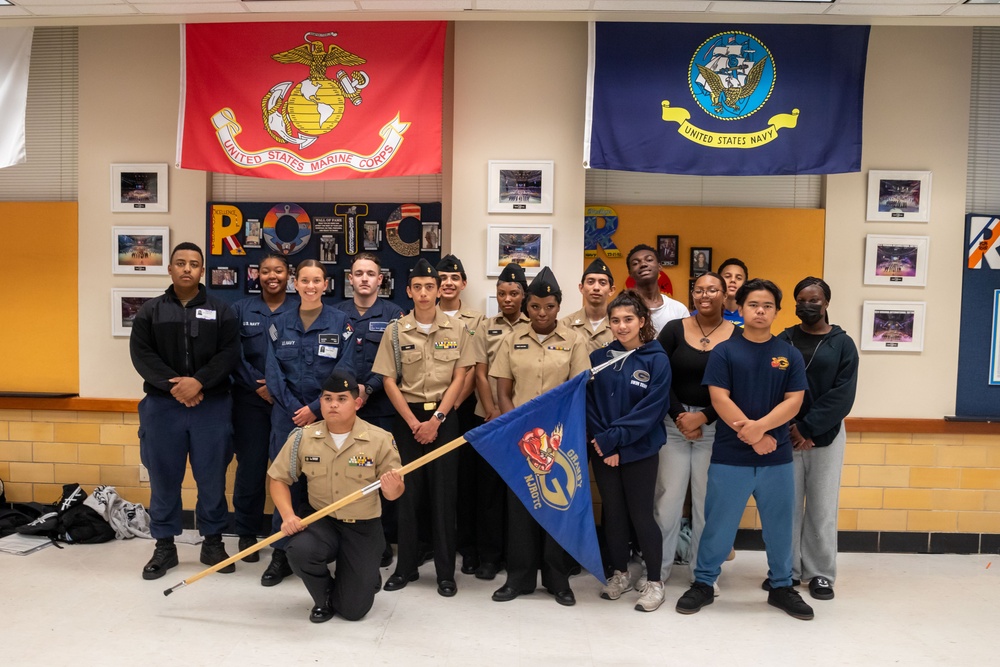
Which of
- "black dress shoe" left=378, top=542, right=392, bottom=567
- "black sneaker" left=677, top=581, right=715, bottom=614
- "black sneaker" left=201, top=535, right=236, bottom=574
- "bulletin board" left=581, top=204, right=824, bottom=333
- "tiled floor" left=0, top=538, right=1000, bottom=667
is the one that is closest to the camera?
"tiled floor" left=0, top=538, right=1000, bottom=667

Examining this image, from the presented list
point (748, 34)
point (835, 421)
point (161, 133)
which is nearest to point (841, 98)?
point (748, 34)

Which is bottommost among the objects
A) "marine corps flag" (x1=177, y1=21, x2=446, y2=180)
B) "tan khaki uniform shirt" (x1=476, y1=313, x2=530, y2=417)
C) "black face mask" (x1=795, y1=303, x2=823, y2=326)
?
"tan khaki uniform shirt" (x1=476, y1=313, x2=530, y2=417)

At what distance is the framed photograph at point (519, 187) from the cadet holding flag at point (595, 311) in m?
0.80

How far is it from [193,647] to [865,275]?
4.53 meters

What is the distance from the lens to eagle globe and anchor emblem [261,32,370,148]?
4957mm

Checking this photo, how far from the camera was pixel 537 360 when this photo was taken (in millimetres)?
4195

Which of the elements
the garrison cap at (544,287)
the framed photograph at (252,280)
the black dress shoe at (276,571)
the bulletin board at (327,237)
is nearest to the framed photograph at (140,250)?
the bulletin board at (327,237)

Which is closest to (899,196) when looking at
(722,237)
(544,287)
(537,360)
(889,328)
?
(889,328)

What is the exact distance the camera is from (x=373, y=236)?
544 cm

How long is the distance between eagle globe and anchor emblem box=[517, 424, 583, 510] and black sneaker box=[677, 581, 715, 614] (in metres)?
0.80

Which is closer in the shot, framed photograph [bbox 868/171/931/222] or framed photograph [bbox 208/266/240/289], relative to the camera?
framed photograph [bbox 868/171/931/222]

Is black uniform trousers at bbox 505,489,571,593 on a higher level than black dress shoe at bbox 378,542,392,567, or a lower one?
higher

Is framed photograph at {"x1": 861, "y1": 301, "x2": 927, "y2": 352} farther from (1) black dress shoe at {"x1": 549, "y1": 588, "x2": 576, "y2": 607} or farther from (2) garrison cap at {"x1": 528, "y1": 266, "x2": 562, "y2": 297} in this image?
(1) black dress shoe at {"x1": 549, "y1": 588, "x2": 576, "y2": 607}

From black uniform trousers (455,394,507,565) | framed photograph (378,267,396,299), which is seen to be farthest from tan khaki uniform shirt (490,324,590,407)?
framed photograph (378,267,396,299)
